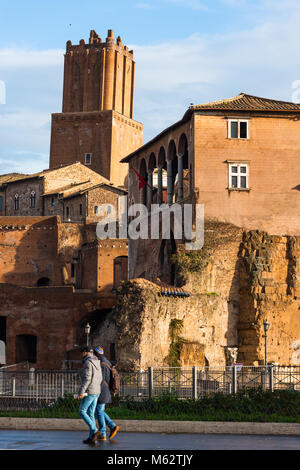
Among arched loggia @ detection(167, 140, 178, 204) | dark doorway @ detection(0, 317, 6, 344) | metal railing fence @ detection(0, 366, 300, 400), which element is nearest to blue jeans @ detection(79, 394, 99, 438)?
metal railing fence @ detection(0, 366, 300, 400)

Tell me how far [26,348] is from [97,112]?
39610 mm

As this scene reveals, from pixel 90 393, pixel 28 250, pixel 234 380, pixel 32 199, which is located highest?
pixel 32 199

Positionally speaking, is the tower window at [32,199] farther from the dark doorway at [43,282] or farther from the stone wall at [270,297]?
the stone wall at [270,297]

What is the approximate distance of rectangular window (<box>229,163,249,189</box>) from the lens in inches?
1574

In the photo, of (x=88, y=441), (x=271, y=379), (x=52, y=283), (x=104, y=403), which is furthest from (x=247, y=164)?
(x=88, y=441)

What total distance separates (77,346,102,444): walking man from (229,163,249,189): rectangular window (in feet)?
83.9

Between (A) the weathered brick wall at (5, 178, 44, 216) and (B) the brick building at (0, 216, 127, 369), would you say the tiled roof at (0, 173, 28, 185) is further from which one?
(B) the brick building at (0, 216, 127, 369)

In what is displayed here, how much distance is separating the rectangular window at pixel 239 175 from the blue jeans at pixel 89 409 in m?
25.9

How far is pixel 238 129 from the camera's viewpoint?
40312 millimetres

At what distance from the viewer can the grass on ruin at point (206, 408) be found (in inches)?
676

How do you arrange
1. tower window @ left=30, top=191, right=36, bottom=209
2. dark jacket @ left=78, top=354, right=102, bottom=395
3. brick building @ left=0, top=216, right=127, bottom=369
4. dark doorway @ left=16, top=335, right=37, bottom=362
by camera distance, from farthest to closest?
tower window @ left=30, top=191, right=36, bottom=209, dark doorway @ left=16, top=335, right=37, bottom=362, brick building @ left=0, top=216, right=127, bottom=369, dark jacket @ left=78, top=354, right=102, bottom=395

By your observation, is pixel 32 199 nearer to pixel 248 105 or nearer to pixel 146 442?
pixel 248 105

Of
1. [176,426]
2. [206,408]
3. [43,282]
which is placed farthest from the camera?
[43,282]
